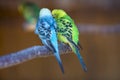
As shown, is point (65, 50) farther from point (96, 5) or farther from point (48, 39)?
point (96, 5)

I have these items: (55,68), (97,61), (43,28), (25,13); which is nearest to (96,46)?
(97,61)

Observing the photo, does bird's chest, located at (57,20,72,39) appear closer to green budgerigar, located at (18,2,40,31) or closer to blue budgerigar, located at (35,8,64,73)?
blue budgerigar, located at (35,8,64,73)

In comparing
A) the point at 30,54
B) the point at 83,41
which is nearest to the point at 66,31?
the point at 30,54

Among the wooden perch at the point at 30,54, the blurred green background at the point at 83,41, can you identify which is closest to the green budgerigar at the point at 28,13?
the blurred green background at the point at 83,41

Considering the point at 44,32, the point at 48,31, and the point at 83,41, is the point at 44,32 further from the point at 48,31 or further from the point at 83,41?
the point at 83,41

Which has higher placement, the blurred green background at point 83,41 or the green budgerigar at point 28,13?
the green budgerigar at point 28,13

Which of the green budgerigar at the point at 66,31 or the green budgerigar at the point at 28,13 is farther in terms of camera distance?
the green budgerigar at the point at 28,13

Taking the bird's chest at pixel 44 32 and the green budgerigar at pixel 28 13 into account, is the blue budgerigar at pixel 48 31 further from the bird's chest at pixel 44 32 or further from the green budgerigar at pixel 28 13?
the green budgerigar at pixel 28 13
